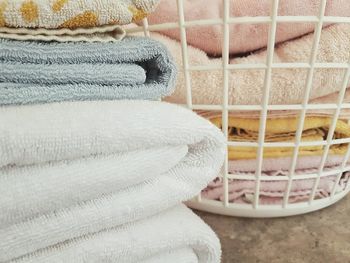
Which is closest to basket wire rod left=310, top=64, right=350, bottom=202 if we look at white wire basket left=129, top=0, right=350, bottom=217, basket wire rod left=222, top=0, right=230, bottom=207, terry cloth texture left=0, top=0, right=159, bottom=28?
white wire basket left=129, top=0, right=350, bottom=217

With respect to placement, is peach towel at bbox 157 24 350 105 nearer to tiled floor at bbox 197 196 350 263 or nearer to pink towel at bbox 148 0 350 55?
pink towel at bbox 148 0 350 55

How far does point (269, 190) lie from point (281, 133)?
73 millimetres

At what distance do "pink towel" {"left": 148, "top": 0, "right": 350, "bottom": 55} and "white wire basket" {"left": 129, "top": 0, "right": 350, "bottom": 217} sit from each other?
18 mm

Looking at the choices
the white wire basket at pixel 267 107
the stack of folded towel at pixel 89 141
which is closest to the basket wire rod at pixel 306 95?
the white wire basket at pixel 267 107

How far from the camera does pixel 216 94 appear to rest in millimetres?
449

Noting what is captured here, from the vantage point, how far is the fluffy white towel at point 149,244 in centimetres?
34

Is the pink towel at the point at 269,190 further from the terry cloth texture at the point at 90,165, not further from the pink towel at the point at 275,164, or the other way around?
the terry cloth texture at the point at 90,165

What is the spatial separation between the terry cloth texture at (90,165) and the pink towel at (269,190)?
139mm

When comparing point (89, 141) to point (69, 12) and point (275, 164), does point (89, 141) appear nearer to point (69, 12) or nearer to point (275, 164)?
point (69, 12)

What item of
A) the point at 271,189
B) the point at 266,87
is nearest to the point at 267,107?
the point at 266,87

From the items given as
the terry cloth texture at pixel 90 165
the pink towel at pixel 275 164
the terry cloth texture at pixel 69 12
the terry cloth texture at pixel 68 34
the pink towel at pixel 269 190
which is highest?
the terry cloth texture at pixel 69 12

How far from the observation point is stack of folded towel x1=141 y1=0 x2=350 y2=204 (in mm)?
448

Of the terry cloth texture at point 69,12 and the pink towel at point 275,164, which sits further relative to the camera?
the pink towel at point 275,164

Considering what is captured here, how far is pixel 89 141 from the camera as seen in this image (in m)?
0.31
